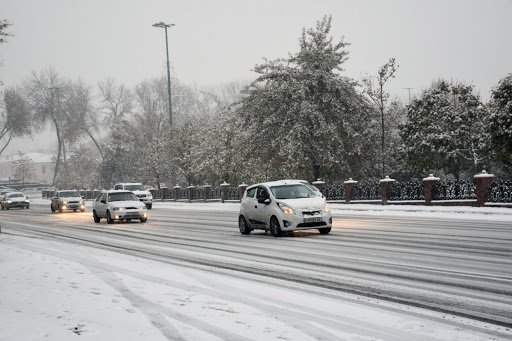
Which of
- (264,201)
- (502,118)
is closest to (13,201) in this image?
(502,118)

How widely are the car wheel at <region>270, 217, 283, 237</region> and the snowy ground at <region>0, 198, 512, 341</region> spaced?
6.91 m

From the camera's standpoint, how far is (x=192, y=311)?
7.39 metres

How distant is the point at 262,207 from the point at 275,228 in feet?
3.34

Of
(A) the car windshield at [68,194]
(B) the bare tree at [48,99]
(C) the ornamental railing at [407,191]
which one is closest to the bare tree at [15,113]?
(B) the bare tree at [48,99]

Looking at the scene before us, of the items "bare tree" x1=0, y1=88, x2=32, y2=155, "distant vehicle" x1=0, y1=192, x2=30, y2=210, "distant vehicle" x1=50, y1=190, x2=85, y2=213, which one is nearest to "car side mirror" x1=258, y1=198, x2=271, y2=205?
"distant vehicle" x1=50, y1=190, x2=85, y2=213

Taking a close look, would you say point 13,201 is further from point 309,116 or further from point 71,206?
point 309,116

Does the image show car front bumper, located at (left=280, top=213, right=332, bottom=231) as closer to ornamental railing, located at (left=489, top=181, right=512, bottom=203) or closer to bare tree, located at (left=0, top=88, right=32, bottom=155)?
ornamental railing, located at (left=489, top=181, right=512, bottom=203)

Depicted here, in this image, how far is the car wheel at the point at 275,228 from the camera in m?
18.0

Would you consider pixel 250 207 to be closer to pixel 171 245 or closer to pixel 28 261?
pixel 171 245

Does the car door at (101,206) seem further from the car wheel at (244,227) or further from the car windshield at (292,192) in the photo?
the car windshield at (292,192)

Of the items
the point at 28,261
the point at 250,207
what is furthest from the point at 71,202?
the point at 28,261

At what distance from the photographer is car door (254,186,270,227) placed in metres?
18.7

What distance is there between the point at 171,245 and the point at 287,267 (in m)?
6.01

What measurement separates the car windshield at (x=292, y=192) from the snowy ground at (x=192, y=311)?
25.2ft
